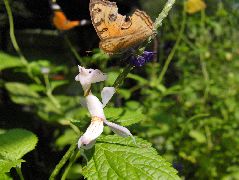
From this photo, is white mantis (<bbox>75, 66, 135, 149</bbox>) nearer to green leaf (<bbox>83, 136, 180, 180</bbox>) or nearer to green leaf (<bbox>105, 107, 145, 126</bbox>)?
green leaf (<bbox>83, 136, 180, 180</bbox>)

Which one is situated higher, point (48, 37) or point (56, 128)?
point (48, 37)

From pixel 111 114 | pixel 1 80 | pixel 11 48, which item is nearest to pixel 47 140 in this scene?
pixel 1 80

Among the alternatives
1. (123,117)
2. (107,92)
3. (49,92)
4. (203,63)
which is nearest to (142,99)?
(203,63)

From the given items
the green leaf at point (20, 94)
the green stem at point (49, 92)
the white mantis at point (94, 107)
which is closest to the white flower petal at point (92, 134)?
the white mantis at point (94, 107)

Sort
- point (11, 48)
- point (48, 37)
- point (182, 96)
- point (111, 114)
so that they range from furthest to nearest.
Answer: point (48, 37)
point (11, 48)
point (182, 96)
point (111, 114)

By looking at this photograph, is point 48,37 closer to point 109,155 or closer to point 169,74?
point 169,74

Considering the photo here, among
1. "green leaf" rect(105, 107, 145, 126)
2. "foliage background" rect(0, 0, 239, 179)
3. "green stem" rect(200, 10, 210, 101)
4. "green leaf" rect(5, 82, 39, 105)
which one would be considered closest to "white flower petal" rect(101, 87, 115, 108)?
"green leaf" rect(105, 107, 145, 126)

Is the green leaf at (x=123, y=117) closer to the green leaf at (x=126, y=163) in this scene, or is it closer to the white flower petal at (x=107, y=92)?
the green leaf at (x=126, y=163)
